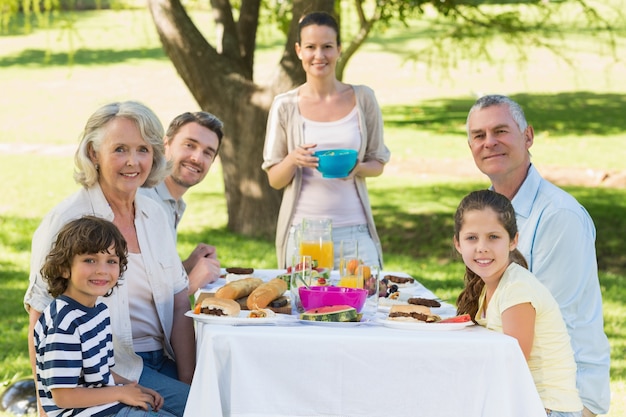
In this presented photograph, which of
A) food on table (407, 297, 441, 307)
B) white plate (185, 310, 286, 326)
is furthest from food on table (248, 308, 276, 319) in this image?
food on table (407, 297, 441, 307)

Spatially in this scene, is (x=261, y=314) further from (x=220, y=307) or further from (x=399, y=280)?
(x=399, y=280)

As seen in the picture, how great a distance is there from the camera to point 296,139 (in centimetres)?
521

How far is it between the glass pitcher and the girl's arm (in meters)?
1.18

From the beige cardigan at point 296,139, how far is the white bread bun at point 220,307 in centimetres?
188

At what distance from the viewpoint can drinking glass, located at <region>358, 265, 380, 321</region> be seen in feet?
11.8

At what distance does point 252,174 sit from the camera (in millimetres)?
10219

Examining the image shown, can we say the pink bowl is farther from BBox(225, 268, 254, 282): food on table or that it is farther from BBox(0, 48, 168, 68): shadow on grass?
BBox(0, 48, 168, 68): shadow on grass

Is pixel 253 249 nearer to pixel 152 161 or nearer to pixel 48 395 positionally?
pixel 152 161

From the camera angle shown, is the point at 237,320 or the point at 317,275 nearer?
the point at 237,320

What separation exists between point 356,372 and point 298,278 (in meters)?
0.68

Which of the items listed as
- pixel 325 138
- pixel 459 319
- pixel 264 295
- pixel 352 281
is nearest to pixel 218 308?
pixel 264 295

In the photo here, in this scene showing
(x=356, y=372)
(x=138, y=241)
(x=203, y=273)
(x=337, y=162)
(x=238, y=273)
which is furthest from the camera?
(x=337, y=162)

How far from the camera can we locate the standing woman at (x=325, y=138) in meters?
5.14

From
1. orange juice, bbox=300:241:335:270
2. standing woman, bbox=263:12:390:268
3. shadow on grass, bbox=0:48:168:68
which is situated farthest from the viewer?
shadow on grass, bbox=0:48:168:68
